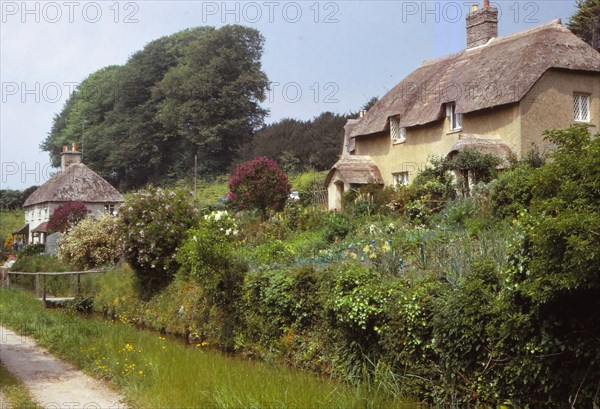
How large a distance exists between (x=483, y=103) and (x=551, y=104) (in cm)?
240

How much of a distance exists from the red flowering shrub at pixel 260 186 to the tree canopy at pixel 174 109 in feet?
98.7

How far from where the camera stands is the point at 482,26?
29.8m

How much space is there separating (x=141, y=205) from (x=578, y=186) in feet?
50.2

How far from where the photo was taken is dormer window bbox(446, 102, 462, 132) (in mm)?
26797

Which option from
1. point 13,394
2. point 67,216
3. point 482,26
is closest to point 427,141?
point 482,26

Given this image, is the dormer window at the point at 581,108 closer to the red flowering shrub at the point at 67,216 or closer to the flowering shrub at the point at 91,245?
the flowering shrub at the point at 91,245

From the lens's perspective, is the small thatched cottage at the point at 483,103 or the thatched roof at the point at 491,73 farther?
the thatched roof at the point at 491,73

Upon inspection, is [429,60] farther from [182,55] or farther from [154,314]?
[182,55]

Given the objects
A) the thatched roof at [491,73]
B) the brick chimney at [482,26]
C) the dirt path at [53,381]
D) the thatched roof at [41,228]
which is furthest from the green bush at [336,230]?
the thatched roof at [41,228]

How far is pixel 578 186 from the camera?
6.96 metres

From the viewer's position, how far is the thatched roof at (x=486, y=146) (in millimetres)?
23719

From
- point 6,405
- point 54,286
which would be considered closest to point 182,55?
point 54,286

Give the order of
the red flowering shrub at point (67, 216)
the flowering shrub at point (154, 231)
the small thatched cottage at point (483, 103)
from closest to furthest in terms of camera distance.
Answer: the flowering shrub at point (154, 231), the small thatched cottage at point (483, 103), the red flowering shrub at point (67, 216)

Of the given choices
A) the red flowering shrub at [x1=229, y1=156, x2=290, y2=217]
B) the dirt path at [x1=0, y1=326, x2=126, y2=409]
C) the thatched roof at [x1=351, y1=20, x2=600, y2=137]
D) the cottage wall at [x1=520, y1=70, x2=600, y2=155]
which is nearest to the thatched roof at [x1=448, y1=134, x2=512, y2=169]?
the cottage wall at [x1=520, y1=70, x2=600, y2=155]
